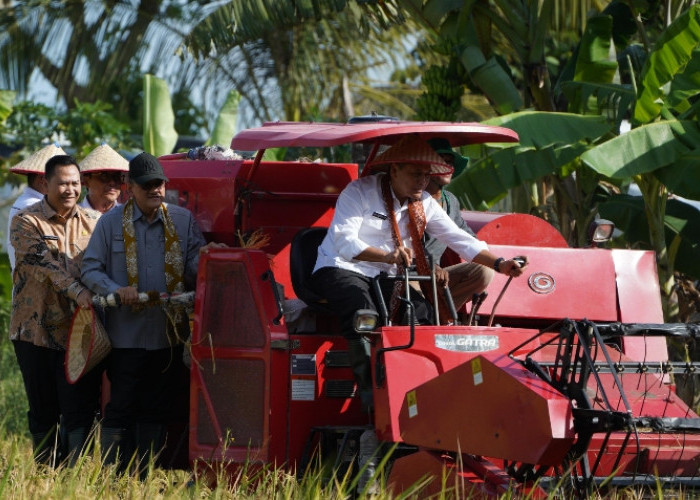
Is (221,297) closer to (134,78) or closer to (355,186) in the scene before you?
(355,186)

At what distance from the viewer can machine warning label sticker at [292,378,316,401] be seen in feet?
22.6

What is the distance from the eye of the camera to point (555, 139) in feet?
31.9

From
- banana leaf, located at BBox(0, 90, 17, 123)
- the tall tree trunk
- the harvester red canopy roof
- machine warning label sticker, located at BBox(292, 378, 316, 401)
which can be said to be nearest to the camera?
the harvester red canopy roof

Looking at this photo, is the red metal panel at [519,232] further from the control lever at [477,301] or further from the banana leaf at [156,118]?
the banana leaf at [156,118]


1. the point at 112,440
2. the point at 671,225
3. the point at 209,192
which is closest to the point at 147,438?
the point at 112,440

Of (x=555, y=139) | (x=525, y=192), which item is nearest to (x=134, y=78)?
(x=525, y=192)

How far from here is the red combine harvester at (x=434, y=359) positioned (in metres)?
5.39

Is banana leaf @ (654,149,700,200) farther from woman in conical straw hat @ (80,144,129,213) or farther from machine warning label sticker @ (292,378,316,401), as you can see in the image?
woman in conical straw hat @ (80,144,129,213)

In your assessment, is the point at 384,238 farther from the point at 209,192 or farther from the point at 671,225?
the point at 671,225

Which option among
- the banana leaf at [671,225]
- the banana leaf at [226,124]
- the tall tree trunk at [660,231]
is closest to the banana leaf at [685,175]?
the tall tree trunk at [660,231]

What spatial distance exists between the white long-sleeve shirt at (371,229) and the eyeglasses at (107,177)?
2.29 m

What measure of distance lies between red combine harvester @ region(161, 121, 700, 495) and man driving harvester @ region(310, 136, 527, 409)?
0.21m

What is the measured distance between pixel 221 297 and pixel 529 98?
6.65 metres

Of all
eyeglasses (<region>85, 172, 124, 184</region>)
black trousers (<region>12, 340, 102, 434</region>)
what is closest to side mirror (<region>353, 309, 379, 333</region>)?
black trousers (<region>12, 340, 102, 434</region>)
